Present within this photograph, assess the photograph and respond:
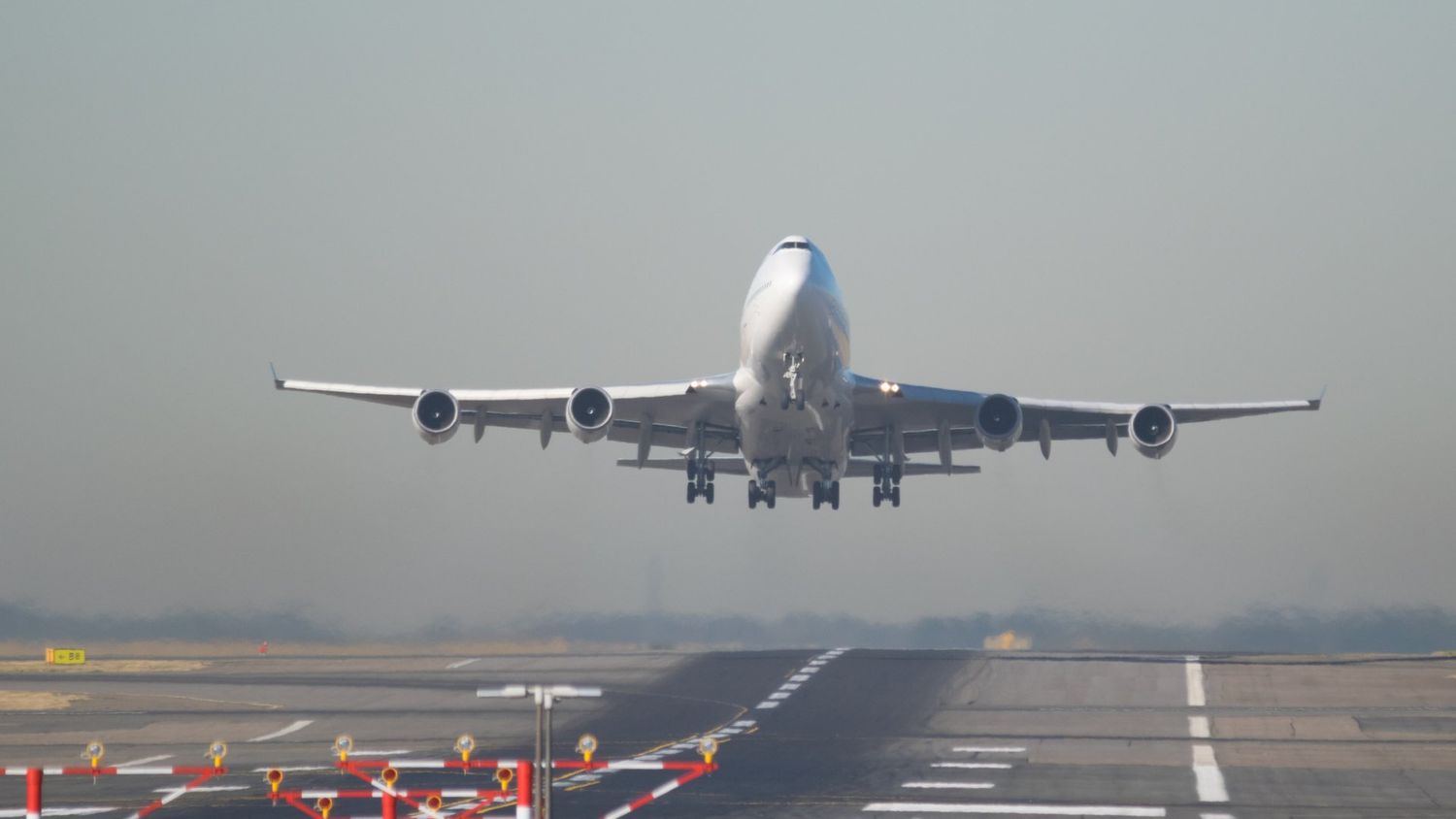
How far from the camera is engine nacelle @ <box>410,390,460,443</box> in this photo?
44.4 metres

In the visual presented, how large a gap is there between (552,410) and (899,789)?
65.7ft

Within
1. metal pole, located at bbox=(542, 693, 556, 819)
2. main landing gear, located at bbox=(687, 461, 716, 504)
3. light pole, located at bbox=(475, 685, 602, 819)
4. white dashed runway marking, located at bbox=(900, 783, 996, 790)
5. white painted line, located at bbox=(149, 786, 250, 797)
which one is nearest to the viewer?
light pole, located at bbox=(475, 685, 602, 819)

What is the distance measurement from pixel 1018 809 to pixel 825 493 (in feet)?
71.7

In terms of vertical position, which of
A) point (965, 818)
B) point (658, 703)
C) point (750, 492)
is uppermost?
point (750, 492)

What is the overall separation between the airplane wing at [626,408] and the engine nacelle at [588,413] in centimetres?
23

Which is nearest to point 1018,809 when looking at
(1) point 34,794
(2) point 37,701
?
(1) point 34,794

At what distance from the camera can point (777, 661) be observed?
57.8 metres

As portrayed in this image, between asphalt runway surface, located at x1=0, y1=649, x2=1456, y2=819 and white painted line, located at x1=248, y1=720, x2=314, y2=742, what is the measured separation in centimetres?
19

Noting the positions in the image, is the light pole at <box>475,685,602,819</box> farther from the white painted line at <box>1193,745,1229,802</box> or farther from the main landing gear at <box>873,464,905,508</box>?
the main landing gear at <box>873,464,905,508</box>

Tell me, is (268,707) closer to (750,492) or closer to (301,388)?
(301,388)

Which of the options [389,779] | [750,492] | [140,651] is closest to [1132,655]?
[750,492]

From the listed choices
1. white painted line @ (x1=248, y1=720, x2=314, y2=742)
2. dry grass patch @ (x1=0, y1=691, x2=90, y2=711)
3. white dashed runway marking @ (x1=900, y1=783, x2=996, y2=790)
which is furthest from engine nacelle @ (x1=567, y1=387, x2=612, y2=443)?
dry grass patch @ (x1=0, y1=691, x2=90, y2=711)

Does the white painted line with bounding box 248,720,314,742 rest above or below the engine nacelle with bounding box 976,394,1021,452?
below

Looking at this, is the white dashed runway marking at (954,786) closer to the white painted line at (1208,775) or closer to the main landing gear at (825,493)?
the white painted line at (1208,775)
